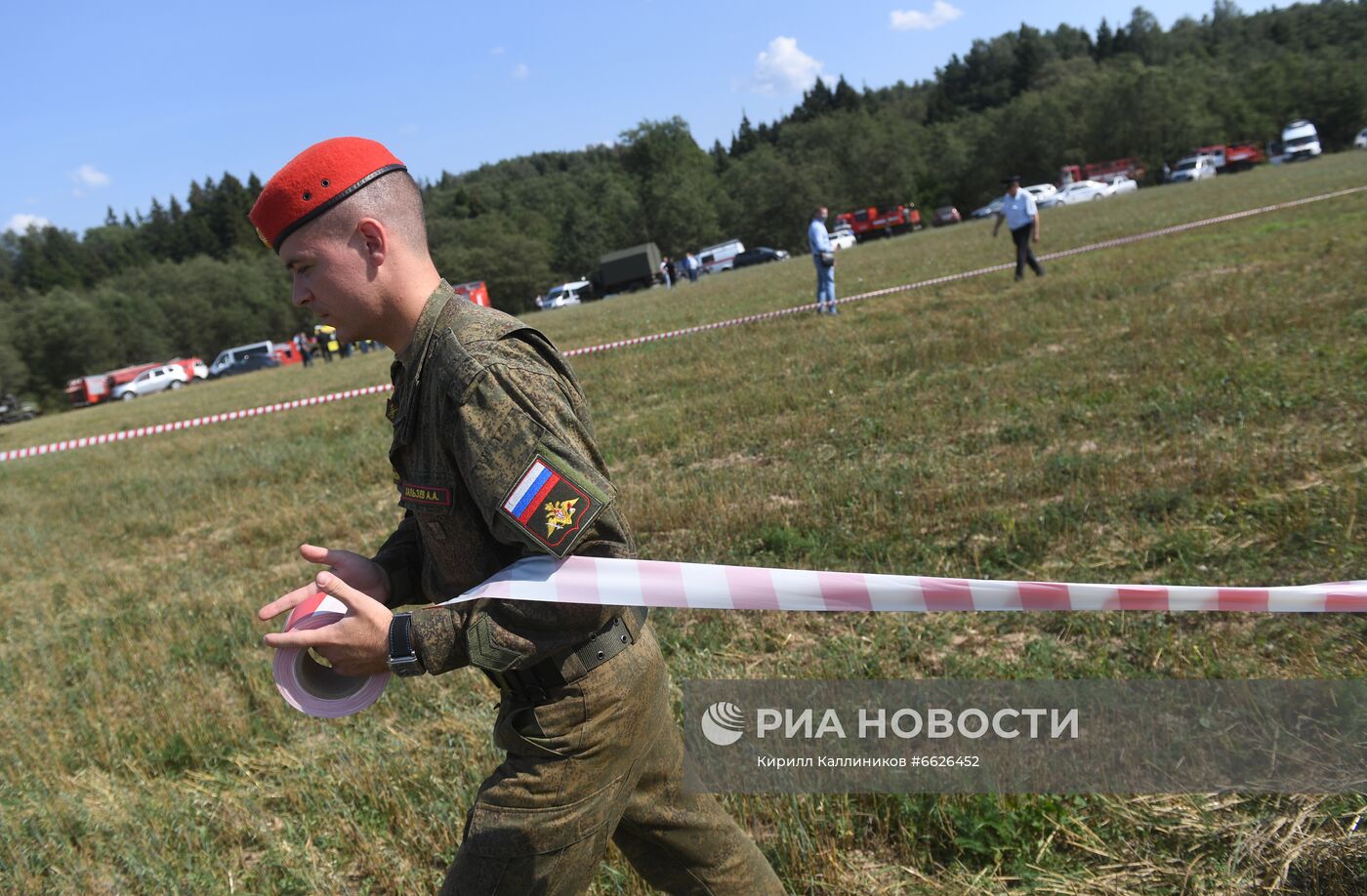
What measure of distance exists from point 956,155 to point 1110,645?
331ft

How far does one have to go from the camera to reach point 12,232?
138250mm

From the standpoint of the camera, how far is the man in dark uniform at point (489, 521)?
1711mm

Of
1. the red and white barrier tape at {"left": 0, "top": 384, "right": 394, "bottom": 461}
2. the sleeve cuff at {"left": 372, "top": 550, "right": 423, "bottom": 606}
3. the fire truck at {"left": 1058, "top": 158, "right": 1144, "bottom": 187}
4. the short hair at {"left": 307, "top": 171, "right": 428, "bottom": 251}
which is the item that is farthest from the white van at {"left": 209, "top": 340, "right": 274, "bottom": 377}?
the fire truck at {"left": 1058, "top": 158, "right": 1144, "bottom": 187}

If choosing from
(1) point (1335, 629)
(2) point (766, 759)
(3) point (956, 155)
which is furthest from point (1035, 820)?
(3) point (956, 155)

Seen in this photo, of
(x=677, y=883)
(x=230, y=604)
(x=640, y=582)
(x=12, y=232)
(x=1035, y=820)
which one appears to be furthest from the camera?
(x=12, y=232)

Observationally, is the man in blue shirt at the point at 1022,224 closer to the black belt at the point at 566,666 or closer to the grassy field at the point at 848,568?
the grassy field at the point at 848,568

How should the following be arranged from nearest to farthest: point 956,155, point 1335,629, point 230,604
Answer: point 1335,629
point 230,604
point 956,155

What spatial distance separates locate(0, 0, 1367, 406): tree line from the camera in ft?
253

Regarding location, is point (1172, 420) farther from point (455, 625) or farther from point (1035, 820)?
point (455, 625)

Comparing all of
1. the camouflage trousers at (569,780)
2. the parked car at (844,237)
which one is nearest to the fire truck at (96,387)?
the parked car at (844,237)

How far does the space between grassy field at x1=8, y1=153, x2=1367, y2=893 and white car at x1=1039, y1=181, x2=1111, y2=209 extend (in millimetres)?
56448

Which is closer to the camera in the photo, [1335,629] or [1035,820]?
[1035,820]

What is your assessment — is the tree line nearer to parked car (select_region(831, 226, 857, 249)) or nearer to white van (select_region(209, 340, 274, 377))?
white van (select_region(209, 340, 274, 377))

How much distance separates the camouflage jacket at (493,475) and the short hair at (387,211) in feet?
0.46
